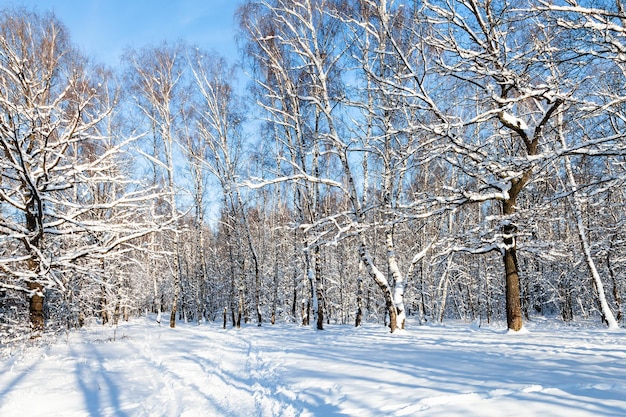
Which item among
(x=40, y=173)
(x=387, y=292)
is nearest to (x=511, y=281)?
(x=387, y=292)

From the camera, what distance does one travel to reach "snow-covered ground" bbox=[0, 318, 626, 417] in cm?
382

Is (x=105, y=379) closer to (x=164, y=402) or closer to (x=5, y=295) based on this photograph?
(x=164, y=402)

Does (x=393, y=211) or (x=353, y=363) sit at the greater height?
(x=393, y=211)

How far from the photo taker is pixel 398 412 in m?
3.71

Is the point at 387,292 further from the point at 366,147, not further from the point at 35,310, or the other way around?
the point at 35,310

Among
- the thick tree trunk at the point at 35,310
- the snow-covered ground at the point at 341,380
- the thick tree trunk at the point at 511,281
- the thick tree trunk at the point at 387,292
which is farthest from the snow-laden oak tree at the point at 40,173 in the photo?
the thick tree trunk at the point at 511,281

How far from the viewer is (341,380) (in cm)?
525

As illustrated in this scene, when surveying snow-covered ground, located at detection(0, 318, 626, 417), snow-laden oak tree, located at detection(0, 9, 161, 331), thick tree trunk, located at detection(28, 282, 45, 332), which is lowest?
snow-covered ground, located at detection(0, 318, 626, 417)

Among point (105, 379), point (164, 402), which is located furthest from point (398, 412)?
point (105, 379)

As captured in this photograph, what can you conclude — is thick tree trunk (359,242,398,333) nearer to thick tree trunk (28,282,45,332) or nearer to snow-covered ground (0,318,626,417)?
snow-covered ground (0,318,626,417)

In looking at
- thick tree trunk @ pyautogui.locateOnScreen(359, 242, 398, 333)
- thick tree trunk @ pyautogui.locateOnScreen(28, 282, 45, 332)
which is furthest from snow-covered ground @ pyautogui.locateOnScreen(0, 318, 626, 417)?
thick tree trunk @ pyautogui.locateOnScreen(359, 242, 398, 333)

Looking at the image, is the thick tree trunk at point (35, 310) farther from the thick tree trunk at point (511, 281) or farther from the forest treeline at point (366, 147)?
the thick tree trunk at point (511, 281)

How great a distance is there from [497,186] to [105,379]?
31.1 feet

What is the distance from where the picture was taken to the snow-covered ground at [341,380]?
382cm
